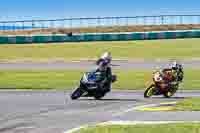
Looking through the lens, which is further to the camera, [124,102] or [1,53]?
[1,53]

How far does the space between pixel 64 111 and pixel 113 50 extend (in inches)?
1706

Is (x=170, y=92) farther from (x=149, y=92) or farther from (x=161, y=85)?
(x=149, y=92)

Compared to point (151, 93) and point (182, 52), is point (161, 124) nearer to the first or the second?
point (151, 93)

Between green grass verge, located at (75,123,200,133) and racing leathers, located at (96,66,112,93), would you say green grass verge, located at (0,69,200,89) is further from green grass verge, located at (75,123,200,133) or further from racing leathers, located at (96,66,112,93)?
green grass verge, located at (75,123,200,133)

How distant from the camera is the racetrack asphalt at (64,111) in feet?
47.2

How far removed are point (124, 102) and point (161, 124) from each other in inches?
262

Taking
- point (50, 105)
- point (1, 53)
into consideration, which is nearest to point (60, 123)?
point (50, 105)

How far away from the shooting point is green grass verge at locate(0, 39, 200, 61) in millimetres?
55312

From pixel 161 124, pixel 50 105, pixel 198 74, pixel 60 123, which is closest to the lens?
pixel 161 124

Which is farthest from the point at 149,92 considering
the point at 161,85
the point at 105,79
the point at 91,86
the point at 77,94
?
the point at 77,94

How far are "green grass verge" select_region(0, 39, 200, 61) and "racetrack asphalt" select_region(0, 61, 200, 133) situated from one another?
30263 mm

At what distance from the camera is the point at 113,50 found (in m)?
60.5

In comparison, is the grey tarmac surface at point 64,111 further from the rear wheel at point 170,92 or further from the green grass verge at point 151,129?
the green grass verge at point 151,129

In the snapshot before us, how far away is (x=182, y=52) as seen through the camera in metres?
56.5
